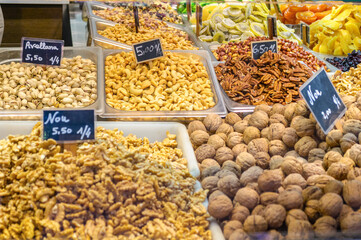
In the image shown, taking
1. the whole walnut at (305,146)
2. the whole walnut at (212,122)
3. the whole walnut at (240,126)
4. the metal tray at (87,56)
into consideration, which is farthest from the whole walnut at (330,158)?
the metal tray at (87,56)

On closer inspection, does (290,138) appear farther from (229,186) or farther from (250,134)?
(229,186)

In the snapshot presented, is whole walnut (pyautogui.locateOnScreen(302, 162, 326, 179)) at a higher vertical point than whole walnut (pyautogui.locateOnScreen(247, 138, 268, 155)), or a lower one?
higher

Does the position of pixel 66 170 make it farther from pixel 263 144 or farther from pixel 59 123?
pixel 263 144

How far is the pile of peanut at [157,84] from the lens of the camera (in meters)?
2.00

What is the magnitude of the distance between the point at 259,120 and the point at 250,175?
415mm

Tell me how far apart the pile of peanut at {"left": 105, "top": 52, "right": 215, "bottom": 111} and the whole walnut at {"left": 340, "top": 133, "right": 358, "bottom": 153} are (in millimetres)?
712

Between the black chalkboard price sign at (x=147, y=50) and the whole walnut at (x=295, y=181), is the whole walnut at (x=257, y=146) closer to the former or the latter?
the whole walnut at (x=295, y=181)

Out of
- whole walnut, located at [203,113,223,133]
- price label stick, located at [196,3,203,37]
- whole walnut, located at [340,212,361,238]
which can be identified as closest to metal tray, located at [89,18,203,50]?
price label stick, located at [196,3,203,37]

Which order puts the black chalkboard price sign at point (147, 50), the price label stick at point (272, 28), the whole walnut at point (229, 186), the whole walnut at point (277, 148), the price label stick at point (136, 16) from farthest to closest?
the price label stick at point (136, 16) → the price label stick at point (272, 28) → the black chalkboard price sign at point (147, 50) → the whole walnut at point (277, 148) → the whole walnut at point (229, 186)

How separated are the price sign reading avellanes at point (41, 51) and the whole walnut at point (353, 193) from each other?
1382mm

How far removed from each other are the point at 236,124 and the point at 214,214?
0.62 metres

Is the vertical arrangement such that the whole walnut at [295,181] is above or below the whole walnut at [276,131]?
above

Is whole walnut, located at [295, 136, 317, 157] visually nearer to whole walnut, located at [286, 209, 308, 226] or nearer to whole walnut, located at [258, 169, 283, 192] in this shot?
whole walnut, located at [258, 169, 283, 192]

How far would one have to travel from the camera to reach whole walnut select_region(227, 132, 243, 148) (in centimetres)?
165
